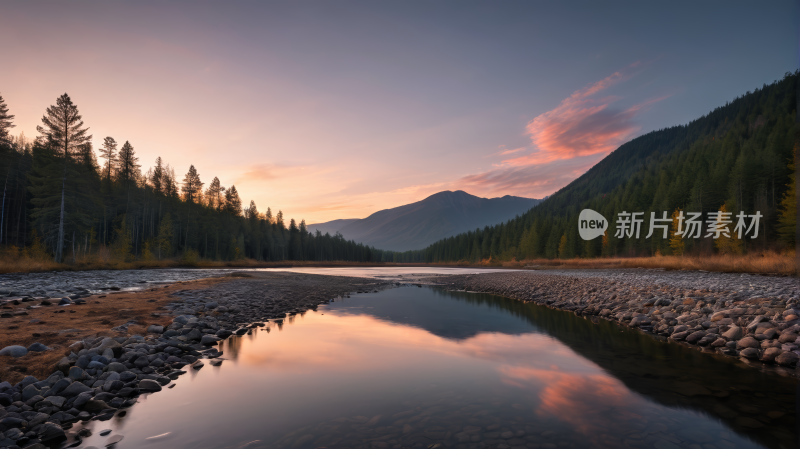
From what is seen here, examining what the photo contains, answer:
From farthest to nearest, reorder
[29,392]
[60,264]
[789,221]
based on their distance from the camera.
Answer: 1. [789,221]
2. [60,264]
3. [29,392]

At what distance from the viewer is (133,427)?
5980 mm

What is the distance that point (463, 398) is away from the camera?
25.3 feet

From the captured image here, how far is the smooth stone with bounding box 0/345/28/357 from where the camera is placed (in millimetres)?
7389

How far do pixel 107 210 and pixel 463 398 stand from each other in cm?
7852

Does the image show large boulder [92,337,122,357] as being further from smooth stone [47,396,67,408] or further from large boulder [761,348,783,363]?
large boulder [761,348,783,363]

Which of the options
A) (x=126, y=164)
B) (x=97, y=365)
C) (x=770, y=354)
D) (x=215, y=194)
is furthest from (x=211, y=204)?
(x=770, y=354)

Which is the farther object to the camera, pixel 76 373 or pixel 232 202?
pixel 232 202

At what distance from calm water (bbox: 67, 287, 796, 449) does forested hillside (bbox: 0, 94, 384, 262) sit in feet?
144

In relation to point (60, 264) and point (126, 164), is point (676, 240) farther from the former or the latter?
point (126, 164)

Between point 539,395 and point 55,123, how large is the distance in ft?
183

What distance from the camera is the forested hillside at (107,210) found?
125 feet

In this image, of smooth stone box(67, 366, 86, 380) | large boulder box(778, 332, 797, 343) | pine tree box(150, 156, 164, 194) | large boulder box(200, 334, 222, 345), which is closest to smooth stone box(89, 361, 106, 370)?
smooth stone box(67, 366, 86, 380)

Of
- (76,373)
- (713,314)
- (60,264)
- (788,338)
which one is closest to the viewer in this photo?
(76,373)

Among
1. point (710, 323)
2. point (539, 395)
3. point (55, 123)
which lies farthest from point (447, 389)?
point (55, 123)
